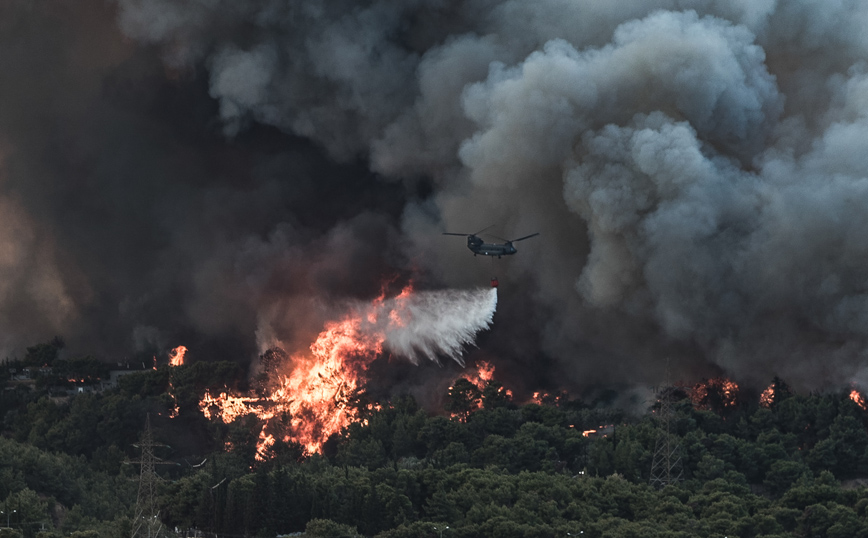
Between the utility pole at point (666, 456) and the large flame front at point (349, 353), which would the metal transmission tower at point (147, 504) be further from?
the utility pole at point (666, 456)

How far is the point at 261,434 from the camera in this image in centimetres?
7519

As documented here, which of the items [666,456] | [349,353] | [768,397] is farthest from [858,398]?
[349,353]

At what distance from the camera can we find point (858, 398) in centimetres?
7069

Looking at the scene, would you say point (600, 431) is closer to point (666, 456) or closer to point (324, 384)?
point (666, 456)

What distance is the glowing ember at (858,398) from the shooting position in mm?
70562

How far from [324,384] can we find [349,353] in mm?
2032

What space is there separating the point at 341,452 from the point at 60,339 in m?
27.3

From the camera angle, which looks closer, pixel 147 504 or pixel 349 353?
pixel 147 504

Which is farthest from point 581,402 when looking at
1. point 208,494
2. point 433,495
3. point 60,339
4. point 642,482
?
point 60,339

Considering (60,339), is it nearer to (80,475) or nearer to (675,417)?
(80,475)

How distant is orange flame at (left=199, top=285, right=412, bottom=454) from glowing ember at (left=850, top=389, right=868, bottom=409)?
2230cm

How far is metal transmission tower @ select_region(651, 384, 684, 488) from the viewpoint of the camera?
6712 centimetres

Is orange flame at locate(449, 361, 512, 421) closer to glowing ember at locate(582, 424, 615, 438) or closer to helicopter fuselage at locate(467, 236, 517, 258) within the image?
→ glowing ember at locate(582, 424, 615, 438)

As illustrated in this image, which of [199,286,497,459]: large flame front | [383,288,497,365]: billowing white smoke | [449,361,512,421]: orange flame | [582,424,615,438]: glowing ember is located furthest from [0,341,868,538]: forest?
[383,288,497,365]: billowing white smoke
